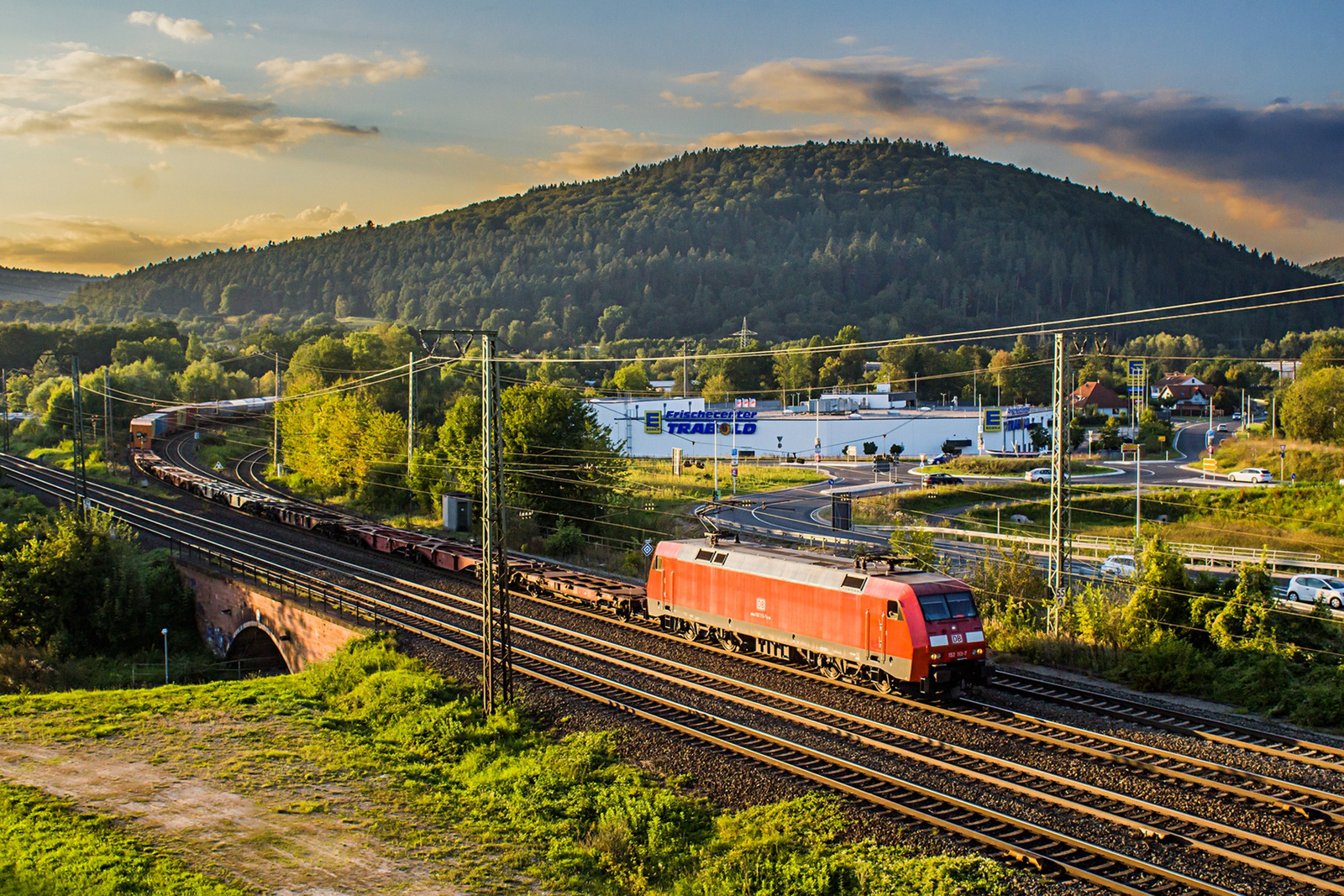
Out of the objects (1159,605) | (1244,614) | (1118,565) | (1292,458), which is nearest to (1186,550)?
(1118,565)

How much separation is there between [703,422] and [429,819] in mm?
78688

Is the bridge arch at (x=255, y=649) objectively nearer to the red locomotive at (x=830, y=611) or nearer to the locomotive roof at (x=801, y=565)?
the red locomotive at (x=830, y=611)

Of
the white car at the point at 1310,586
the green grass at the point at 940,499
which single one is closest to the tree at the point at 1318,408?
the green grass at the point at 940,499

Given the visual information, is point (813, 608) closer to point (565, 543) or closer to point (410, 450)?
point (565, 543)

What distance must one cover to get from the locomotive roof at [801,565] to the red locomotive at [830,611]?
1.3 inches

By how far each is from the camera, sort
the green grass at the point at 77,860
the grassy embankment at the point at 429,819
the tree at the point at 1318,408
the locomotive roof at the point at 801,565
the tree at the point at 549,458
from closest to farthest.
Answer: the grassy embankment at the point at 429,819, the green grass at the point at 77,860, the locomotive roof at the point at 801,565, the tree at the point at 549,458, the tree at the point at 1318,408

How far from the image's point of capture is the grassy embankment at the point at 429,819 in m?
16.6

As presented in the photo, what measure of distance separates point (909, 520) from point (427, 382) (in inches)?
2624

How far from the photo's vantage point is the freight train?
955 inches

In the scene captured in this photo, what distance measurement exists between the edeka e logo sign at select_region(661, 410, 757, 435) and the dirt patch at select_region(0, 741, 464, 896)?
74155 millimetres

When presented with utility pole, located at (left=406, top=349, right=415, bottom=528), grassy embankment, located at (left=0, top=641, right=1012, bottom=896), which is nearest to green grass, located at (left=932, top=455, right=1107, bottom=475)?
utility pole, located at (left=406, top=349, right=415, bottom=528)

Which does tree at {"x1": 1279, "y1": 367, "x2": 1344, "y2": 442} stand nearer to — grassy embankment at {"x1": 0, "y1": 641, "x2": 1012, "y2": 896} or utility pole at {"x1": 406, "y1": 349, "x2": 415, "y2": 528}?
utility pole at {"x1": 406, "y1": 349, "x2": 415, "y2": 528}

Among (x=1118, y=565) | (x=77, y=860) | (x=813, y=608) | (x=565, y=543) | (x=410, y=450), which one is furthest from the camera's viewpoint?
(x=410, y=450)

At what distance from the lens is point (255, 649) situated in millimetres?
44469
